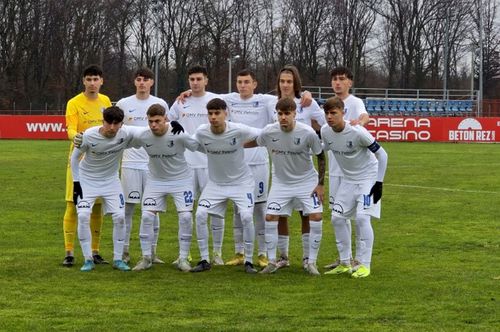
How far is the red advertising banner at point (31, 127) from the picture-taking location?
51469mm

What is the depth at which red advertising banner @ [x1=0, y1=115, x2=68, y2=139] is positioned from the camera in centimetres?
5147

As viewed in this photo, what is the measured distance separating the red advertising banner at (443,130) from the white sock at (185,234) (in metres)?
40.0

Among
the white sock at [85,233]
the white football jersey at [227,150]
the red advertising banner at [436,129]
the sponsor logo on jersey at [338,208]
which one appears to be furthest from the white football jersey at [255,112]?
the red advertising banner at [436,129]

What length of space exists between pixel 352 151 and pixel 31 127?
44.2m

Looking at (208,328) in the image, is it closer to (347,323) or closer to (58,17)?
(347,323)

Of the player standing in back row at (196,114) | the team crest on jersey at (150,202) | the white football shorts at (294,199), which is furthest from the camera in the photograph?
the player standing in back row at (196,114)

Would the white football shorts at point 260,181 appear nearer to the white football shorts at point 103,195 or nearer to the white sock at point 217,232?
the white sock at point 217,232

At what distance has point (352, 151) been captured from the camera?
9.63 m

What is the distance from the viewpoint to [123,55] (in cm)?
7800

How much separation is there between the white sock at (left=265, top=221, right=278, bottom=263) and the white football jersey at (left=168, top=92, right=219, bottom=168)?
137cm

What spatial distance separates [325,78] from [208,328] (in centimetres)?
7391

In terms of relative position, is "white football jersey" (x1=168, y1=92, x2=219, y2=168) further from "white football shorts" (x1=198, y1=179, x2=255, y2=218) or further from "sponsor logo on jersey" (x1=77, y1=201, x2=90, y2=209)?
"sponsor logo on jersey" (x1=77, y1=201, x2=90, y2=209)

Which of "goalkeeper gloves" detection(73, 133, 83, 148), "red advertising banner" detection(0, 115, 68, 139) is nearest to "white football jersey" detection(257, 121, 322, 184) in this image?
"goalkeeper gloves" detection(73, 133, 83, 148)

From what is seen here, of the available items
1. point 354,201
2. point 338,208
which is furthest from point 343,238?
point 354,201
